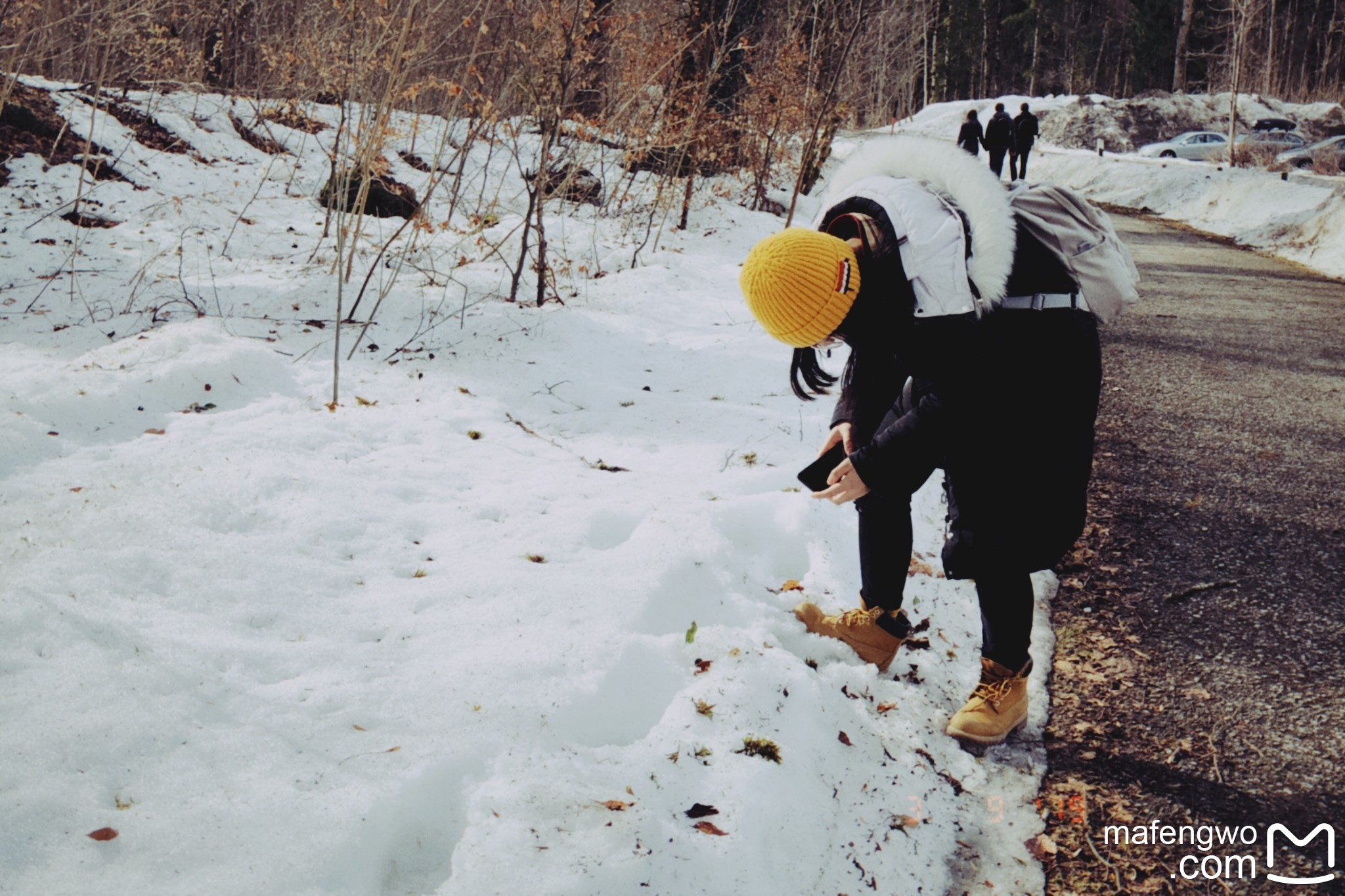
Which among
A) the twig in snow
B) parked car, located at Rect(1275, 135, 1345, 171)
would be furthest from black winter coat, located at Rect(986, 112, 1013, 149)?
the twig in snow

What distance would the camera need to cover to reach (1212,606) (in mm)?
2574

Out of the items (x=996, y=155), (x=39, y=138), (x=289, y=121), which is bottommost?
(x=39, y=138)

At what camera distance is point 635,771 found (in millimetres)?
1722

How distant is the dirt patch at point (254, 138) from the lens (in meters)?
9.45

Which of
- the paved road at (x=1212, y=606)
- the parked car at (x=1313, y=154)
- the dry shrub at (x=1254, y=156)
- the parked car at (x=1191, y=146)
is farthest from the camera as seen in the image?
the parked car at (x=1191, y=146)

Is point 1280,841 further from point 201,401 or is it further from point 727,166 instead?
point 727,166

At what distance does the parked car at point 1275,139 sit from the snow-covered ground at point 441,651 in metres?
26.7

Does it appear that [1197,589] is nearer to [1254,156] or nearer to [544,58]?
[544,58]

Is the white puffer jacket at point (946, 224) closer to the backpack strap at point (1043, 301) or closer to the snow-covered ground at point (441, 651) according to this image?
the backpack strap at point (1043, 301)

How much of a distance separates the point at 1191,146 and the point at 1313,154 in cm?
505

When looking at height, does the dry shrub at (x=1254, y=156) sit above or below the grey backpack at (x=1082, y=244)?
above

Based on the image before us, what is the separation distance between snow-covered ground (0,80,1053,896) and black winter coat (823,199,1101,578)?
62 centimetres

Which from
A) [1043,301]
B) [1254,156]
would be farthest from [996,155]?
[1043,301]

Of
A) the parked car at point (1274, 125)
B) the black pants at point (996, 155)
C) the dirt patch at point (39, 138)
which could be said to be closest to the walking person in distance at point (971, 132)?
the black pants at point (996, 155)
